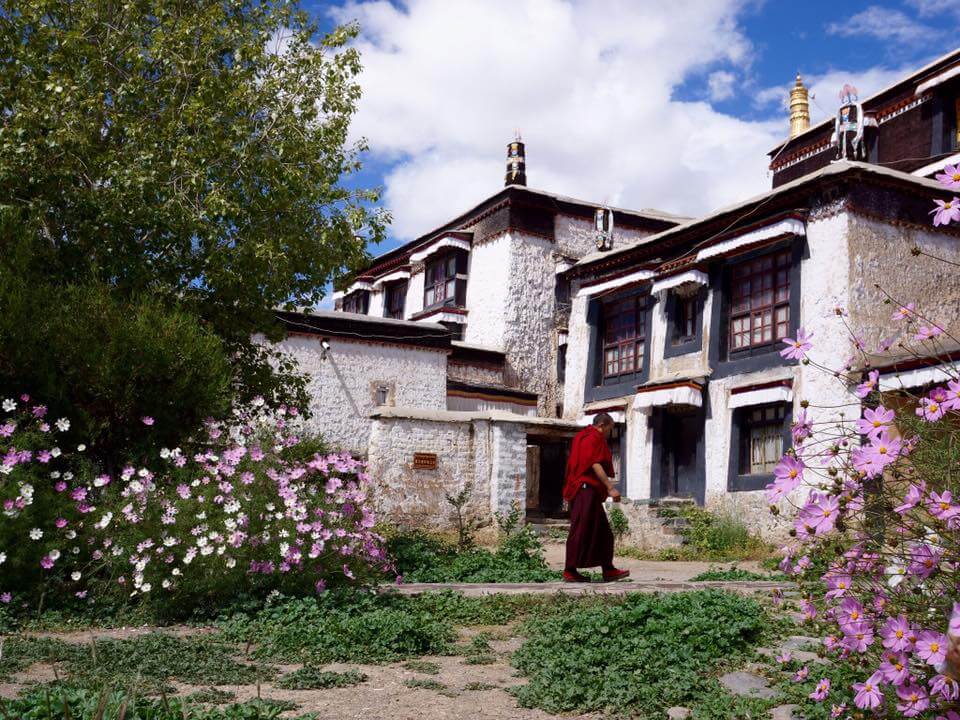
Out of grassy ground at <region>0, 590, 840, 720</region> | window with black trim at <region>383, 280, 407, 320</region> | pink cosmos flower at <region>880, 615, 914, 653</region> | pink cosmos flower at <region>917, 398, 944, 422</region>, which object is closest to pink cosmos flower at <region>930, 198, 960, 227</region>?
pink cosmos flower at <region>917, 398, 944, 422</region>

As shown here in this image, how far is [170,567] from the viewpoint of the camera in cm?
703

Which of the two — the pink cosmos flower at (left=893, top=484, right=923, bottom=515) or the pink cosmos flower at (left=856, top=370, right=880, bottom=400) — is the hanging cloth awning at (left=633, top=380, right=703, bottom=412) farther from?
the pink cosmos flower at (left=893, top=484, right=923, bottom=515)

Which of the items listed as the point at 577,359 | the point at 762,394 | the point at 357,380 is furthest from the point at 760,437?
the point at 357,380

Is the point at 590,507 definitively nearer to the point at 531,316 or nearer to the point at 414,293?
the point at 531,316

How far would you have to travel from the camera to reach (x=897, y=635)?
2.92 metres

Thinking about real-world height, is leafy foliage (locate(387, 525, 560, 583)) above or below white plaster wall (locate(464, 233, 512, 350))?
below

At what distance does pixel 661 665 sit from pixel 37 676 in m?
3.42

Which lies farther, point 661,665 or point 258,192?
point 258,192

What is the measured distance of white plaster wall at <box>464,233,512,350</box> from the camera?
26.1 m

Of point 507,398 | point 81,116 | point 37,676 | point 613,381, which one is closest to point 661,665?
point 37,676

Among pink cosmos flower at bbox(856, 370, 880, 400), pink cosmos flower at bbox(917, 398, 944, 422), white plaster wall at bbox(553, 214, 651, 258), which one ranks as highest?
white plaster wall at bbox(553, 214, 651, 258)

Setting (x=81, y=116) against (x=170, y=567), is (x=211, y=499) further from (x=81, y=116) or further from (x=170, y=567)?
(x=81, y=116)

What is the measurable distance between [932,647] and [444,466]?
15.9 m

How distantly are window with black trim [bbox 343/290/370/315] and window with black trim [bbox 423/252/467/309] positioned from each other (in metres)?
4.14
